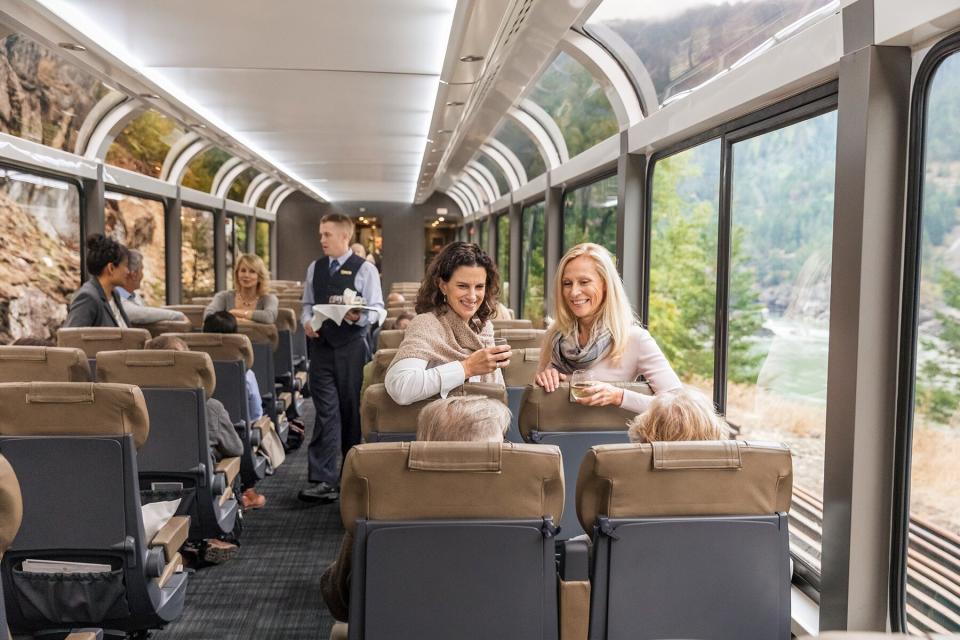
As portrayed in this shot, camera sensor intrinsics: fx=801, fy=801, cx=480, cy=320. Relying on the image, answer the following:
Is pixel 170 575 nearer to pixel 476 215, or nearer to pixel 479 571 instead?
pixel 479 571

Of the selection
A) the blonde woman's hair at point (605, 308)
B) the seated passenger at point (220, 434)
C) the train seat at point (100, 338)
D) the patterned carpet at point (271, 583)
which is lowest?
the patterned carpet at point (271, 583)

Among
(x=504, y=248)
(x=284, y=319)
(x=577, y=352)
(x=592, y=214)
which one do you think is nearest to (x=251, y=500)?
(x=284, y=319)

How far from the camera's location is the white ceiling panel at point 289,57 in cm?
410

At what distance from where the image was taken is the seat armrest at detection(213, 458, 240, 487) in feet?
11.7

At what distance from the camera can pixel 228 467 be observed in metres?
3.59

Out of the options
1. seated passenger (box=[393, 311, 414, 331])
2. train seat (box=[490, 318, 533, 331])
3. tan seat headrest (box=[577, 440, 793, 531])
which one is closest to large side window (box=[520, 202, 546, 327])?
train seat (box=[490, 318, 533, 331])

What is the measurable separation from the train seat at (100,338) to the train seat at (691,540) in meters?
3.41

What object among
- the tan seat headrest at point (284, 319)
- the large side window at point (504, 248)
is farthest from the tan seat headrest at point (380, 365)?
the large side window at point (504, 248)

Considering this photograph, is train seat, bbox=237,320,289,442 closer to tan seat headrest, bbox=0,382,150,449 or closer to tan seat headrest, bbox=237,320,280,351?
tan seat headrest, bbox=237,320,280,351

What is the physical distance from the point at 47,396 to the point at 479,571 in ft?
5.09

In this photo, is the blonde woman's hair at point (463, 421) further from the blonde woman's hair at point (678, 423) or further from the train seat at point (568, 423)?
the train seat at point (568, 423)

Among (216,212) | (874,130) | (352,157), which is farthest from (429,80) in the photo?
(216,212)

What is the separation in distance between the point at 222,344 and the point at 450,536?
9.84ft

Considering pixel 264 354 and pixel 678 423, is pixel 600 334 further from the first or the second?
pixel 264 354
